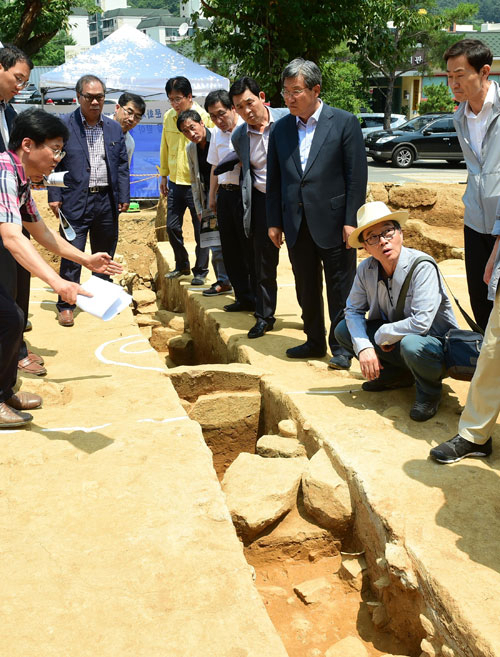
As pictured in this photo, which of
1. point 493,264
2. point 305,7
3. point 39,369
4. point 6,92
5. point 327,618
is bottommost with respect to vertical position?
point 327,618

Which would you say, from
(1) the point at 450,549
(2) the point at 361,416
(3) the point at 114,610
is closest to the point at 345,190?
(2) the point at 361,416

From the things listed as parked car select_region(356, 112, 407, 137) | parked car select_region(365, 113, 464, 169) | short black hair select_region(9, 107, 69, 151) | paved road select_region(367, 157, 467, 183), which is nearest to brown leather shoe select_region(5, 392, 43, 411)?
short black hair select_region(9, 107, 69, 151)

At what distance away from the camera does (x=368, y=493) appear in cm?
307

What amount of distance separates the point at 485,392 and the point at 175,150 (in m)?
4.98

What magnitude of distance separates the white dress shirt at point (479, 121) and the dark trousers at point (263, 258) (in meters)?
1.76

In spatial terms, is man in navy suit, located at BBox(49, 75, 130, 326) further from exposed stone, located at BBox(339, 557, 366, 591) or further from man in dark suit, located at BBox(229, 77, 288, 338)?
exposed stone, located at BBox(339, 557, 366, 591)

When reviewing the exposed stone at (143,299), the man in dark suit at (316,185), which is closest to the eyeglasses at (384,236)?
the man in dark suit at (316,185)

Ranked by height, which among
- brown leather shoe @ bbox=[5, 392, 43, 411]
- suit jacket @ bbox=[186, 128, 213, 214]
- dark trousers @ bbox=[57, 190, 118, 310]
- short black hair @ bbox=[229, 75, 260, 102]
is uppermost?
short black hair @ bbox=[229, 75, 260, 102]

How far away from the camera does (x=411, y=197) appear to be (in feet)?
32.4

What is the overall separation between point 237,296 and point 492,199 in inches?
110

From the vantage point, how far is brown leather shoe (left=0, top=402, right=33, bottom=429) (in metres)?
3.70

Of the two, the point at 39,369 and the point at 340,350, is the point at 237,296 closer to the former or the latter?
the point at 340,350

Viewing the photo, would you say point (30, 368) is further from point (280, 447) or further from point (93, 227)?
point (280, 447)

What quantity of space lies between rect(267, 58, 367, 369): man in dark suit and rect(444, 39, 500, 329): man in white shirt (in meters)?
0.76
